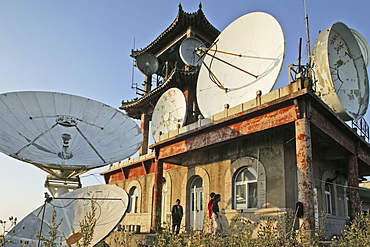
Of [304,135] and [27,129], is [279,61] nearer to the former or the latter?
[304,135]

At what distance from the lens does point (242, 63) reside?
41.8 ft

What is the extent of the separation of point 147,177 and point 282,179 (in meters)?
9.17

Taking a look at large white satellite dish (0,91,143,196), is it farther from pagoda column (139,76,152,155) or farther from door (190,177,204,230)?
pagoda column (139,76,152,155)

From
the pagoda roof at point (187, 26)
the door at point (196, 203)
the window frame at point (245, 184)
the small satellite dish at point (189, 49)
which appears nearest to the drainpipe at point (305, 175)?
the window frame at point (245, 184)

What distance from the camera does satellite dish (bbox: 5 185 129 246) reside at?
802 cm

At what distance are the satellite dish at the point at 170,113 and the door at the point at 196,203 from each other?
11.5 ft

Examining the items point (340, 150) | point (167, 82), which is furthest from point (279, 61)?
point (167, 82)

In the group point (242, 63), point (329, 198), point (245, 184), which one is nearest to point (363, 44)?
point (242, 63)

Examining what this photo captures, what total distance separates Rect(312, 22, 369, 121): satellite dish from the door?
239 inches

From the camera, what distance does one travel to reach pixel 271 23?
11.4 meters

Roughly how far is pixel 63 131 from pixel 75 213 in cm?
508

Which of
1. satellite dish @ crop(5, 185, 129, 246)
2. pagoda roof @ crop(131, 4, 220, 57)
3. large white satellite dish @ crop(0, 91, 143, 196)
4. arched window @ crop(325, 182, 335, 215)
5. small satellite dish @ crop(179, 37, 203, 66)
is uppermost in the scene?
pagoda roof @ crop(131, 4, 220, 57)

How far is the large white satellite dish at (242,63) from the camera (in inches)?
442

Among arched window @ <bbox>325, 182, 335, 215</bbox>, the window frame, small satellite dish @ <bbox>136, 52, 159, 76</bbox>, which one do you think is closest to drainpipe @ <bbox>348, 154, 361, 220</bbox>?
arched window @ <bbox>325, 182, 335, 215</bbox>
